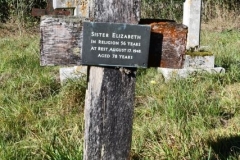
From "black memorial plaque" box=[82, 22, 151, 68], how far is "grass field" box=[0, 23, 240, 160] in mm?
1051

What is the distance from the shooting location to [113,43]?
2062 mm

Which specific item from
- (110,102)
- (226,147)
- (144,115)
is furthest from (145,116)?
(110,102)

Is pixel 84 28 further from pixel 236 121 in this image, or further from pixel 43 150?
pixel 236 121

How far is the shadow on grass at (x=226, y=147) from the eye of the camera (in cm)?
308

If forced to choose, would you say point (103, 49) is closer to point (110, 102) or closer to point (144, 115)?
point (110, 102)

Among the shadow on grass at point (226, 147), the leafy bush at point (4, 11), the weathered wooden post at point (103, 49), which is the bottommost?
the shadow on grass at point (226, 147)

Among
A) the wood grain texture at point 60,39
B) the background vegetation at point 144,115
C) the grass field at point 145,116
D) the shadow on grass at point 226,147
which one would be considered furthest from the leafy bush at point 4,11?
the wood grain texture at point 60,39

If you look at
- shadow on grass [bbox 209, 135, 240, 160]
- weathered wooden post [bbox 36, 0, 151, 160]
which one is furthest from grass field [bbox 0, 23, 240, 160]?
weathered wooden post [bbox 36, 0, 151, 160]

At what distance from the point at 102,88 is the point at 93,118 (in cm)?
17

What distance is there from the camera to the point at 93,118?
86.0 inches

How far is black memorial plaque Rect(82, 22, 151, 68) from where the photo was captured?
6.73ft

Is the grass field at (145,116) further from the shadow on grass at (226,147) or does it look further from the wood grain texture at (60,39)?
the wood grain texture at (60,39)

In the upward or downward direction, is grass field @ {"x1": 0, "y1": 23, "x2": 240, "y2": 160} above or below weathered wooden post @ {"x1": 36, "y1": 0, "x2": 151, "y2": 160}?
below

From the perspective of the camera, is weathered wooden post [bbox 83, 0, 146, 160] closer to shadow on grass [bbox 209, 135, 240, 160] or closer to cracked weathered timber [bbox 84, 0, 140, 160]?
cracked weathered timber [bbox 84, 0, 140, 160]
